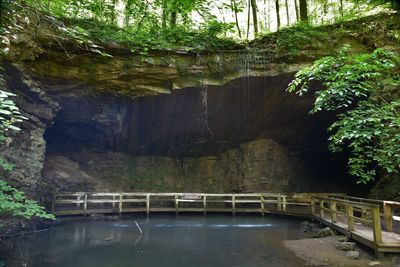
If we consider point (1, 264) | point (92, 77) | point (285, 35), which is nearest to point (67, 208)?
point (92, 77)

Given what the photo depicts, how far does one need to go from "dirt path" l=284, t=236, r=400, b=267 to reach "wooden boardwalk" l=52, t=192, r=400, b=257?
0.23 m

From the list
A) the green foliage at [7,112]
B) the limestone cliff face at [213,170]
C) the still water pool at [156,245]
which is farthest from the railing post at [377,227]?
the limestone cliff face at [213,170]

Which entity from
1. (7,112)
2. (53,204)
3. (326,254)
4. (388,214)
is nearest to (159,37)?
(53,204)

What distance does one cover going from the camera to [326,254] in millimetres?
5848

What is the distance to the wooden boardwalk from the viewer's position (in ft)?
18.5

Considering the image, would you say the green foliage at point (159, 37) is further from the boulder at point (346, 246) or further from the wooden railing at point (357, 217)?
the boulder at point (346, 246)

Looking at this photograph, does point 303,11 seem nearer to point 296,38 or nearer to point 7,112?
point 296,38

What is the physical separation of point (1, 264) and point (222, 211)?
8381 mm

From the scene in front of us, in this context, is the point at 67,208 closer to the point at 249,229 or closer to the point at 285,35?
the point at 249,229

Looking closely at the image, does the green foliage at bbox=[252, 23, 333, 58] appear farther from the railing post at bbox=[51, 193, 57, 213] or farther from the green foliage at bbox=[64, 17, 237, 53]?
the railing post at bbox=[51, 193, 57, 213]

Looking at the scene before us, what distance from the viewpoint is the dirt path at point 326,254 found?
204 inches

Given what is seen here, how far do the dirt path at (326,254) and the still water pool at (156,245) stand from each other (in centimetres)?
25

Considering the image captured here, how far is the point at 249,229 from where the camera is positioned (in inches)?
352

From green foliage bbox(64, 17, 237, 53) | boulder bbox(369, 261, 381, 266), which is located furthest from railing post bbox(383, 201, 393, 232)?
green foliage bbox(64, 17, 237, 53)
